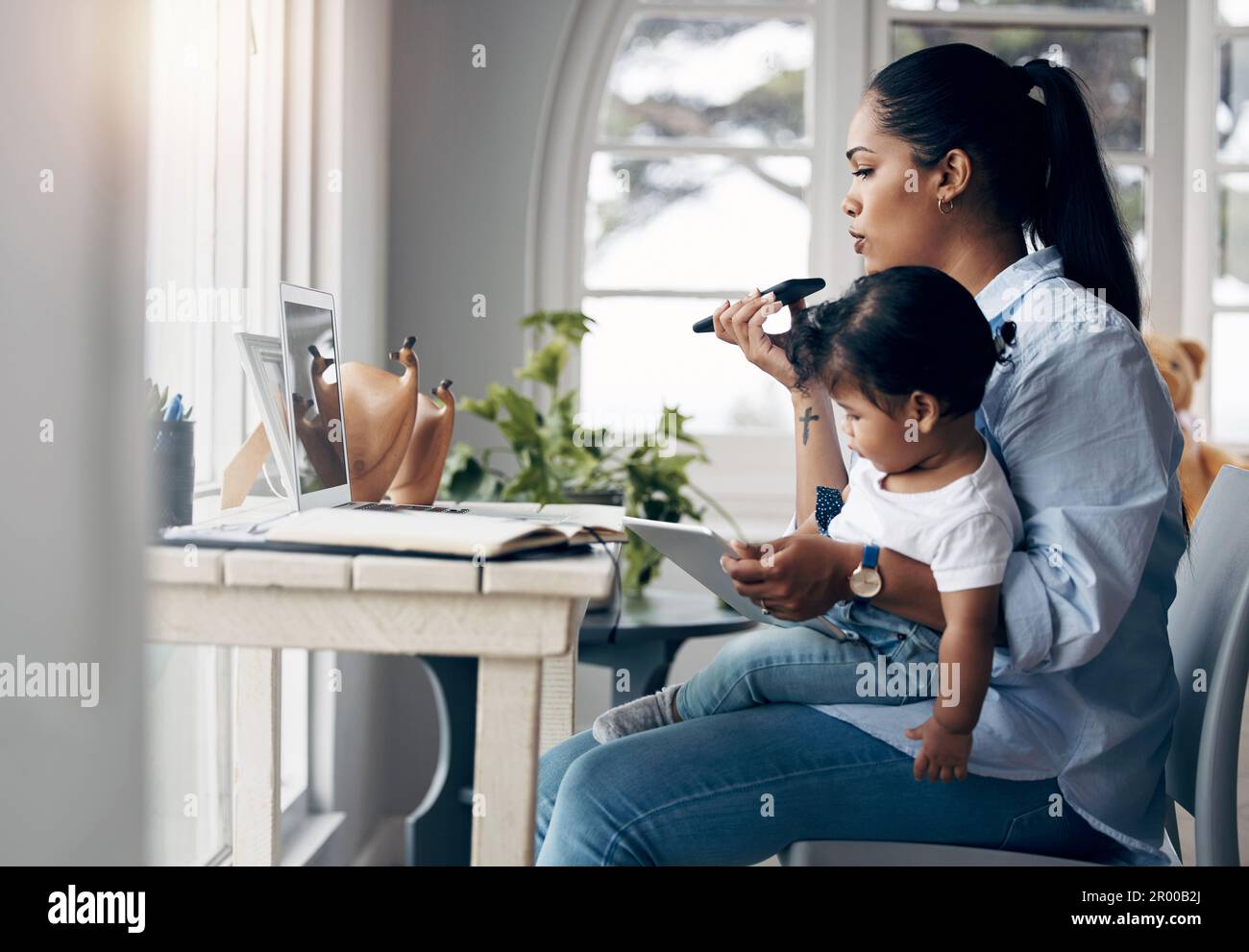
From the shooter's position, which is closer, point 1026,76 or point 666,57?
point 1026,76

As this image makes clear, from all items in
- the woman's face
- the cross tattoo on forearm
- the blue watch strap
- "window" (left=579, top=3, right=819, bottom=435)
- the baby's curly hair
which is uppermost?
"window" (left=579, top=3, right=819, bottom=435)

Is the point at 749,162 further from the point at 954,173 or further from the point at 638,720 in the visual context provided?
the point at 638,720

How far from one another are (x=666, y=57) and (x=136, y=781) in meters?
2.26

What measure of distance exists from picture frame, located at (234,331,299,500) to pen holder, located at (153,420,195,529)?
3.4 inches

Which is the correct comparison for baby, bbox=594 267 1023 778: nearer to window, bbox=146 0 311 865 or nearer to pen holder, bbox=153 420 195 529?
pen holder, bbox=153 420 195 529

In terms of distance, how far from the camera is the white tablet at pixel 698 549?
108 cm

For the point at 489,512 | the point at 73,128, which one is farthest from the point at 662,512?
the point at 73,128

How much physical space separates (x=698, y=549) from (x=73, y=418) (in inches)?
23.7

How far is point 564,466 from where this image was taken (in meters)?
2.23

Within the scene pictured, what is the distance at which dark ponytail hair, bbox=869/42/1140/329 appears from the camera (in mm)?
1200

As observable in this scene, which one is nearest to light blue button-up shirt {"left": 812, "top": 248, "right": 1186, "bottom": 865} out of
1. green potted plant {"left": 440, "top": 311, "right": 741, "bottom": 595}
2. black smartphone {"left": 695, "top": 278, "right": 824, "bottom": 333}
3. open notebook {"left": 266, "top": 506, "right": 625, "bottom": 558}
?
black smartphone {"left": 695, "top": 278, "right": 824, "bottom": 333}

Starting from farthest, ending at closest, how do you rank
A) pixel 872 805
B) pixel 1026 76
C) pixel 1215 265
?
pixel 1215 265
pixel 1026 76
pixel 872 805
